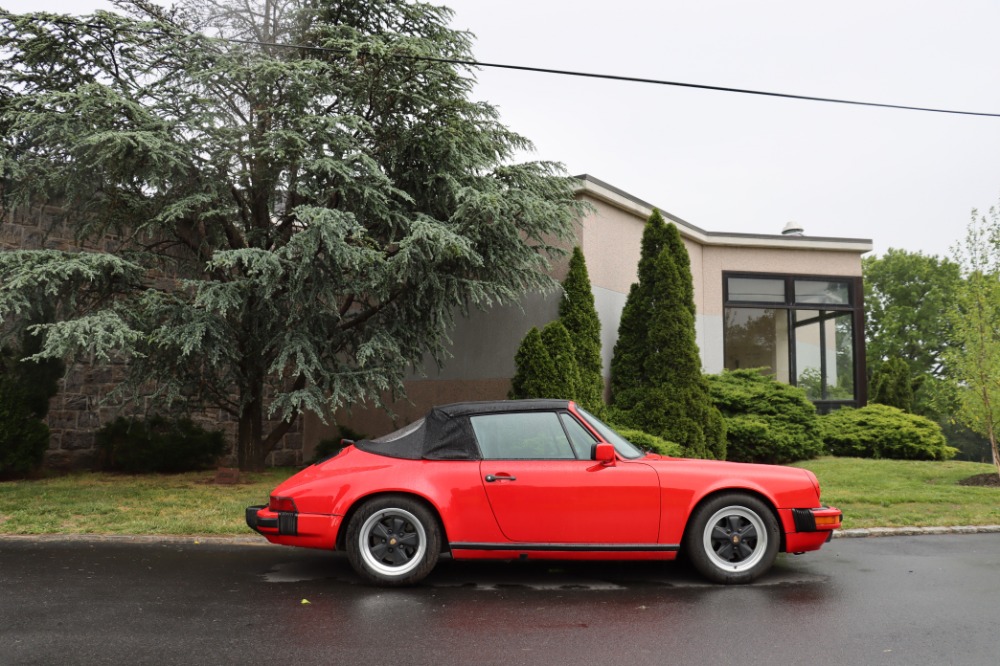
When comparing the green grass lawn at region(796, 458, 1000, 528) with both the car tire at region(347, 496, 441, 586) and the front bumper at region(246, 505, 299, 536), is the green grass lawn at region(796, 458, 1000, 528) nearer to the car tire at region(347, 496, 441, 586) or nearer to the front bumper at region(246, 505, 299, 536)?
the car tire at region(347, 496, 441, 586)

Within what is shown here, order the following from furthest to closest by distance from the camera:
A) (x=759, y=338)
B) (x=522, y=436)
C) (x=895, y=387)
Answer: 1. (x=895, y=387)
2. (x=759, y=338)
3. (x=522, y=436)

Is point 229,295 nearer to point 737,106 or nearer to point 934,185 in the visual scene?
point 737,106

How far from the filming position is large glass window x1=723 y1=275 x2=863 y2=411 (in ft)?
56.4

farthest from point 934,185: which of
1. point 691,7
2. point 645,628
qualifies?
point 645,628

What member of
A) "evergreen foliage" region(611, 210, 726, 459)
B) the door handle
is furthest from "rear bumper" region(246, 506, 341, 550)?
"evergreen foliage" region(611, 210, 726, 459)

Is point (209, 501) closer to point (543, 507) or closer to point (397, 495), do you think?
point (397, 495)

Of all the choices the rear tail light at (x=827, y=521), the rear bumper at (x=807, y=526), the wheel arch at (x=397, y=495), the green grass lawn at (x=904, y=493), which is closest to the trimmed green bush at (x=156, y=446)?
the wheel arch at (x=397, y=495)

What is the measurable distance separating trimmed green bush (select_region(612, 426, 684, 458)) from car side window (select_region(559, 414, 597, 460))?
17.4 ft

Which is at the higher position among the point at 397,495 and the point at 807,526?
the point at 397,495

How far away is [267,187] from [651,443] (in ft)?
22.6

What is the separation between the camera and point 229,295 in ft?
33.4

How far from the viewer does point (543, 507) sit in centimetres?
557

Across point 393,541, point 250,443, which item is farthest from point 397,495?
point 250,443

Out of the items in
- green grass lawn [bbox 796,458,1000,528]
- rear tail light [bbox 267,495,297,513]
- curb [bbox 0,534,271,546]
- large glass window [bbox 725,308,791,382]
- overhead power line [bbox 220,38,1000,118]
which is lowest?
curb [bbox 0,534,271,546]
